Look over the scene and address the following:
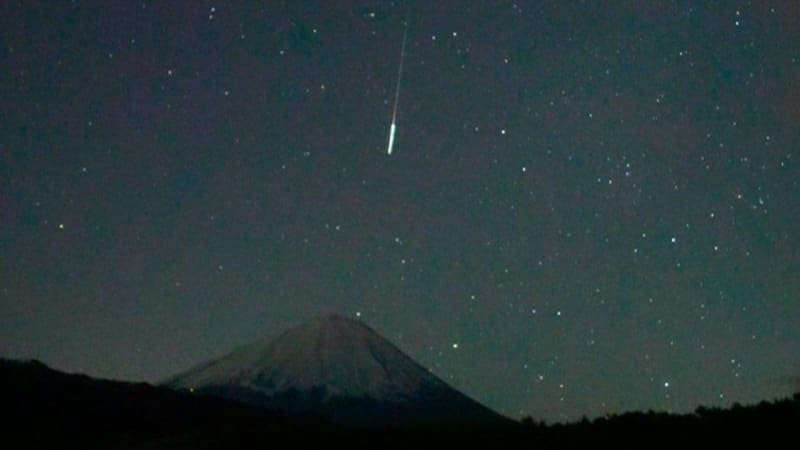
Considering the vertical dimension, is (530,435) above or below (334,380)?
below

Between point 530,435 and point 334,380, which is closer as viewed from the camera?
point 530,435

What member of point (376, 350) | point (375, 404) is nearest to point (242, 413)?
point (375, 404)

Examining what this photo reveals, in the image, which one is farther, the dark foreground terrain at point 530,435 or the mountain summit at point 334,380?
the mountain summit at point 334,380

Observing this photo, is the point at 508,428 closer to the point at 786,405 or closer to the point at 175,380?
the point at 786,405

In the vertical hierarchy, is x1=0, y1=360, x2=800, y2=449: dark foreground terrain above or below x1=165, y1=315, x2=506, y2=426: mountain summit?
below

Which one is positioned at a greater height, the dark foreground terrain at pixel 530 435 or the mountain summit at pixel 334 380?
the mountain summit at pixel 334 380

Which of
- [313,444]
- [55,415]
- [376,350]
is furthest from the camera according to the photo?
[376,350]

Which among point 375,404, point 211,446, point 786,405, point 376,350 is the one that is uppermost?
point 376,350

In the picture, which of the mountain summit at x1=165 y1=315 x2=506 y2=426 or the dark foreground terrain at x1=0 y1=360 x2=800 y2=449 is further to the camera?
the mountain summit at x1=165 y1=315 x2=506 y2=426
